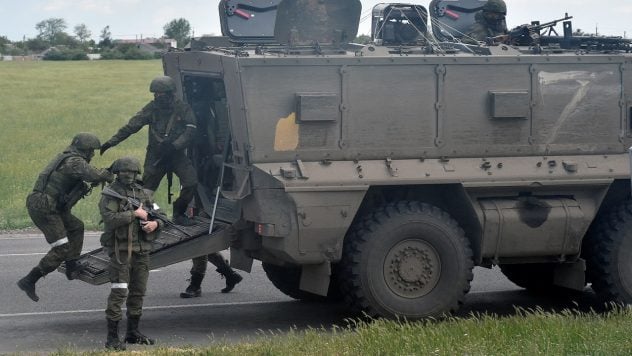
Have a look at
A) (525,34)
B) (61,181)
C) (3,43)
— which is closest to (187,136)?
(61,181)

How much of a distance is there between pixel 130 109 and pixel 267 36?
111 ft

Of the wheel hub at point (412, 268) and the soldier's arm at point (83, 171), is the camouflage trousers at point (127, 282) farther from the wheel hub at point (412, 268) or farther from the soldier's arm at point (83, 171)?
the wheel hub at point (412, 268)

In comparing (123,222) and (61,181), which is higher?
(61,181)

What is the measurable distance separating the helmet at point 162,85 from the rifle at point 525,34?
9.86 ft

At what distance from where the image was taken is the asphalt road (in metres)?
10.0

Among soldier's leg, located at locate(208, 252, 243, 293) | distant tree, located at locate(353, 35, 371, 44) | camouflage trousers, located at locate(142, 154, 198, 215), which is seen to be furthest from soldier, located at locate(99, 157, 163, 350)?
distant tree, located at locate(353, 35, 371, 44)

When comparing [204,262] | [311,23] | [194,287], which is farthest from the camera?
[194,287]

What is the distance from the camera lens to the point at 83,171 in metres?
10.4

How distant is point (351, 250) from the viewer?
9945 millimetres

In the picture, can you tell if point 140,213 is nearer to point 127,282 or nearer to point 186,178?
point 127,282

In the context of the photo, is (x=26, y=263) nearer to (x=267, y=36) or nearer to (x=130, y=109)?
(x=267, y=36)

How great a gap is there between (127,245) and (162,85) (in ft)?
6.90

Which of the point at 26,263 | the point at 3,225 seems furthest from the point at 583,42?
the point at 3,225

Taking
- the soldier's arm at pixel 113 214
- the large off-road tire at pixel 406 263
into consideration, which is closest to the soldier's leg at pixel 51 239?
the soldier's arm at pixel 113 214
